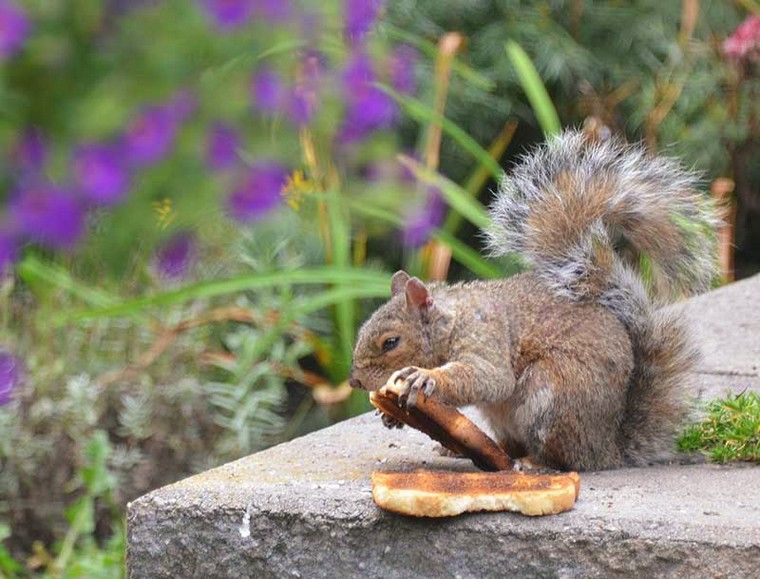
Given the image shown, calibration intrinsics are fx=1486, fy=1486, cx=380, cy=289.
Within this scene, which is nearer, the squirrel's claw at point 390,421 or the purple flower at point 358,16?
the squirrel's claw at point 390,421

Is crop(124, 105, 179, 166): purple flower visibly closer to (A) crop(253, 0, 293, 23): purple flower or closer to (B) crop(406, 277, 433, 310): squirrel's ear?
(A) crop(253, 0, 293, 23): purple flower

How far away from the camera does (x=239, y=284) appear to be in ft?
12.0

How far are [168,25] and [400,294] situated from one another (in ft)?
4.24

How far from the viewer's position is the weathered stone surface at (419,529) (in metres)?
2.08

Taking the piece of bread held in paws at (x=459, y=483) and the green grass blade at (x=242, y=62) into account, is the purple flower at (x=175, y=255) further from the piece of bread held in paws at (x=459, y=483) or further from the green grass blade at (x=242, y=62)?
the piece of bread held in paws at (x=459, y=483)

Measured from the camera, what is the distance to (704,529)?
81.6 inches

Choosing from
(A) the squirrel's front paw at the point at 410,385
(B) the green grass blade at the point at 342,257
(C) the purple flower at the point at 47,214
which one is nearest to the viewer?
(A) the squirrel's front paw at the point at 410,385

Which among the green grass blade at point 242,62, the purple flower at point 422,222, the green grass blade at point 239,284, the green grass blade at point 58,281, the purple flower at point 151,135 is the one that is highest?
the green grass blade at point 242,62

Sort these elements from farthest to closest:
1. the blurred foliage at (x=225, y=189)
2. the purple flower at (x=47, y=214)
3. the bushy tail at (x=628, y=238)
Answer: the blurred foliage at (x=225, y=189) < the purple flower at (x=47, y=214) < the bushy tail at (x=628, y=238)

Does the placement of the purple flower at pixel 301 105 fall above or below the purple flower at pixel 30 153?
above

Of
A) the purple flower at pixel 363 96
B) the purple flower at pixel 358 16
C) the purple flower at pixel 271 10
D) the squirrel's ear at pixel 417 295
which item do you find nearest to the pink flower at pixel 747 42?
the purple flower at pixel 363 96

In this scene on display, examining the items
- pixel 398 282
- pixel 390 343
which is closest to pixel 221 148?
pixel 398 282

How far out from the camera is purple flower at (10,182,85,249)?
124 inches

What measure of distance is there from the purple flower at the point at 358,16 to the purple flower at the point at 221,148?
17.9 inches
